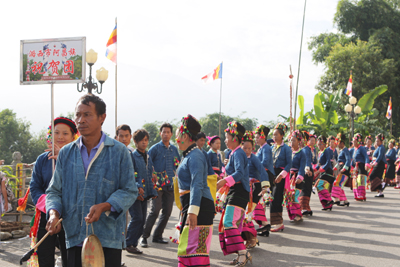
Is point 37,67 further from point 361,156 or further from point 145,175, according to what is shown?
point 361,156

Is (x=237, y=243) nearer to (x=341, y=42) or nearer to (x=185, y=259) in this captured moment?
(x=185, y=259)

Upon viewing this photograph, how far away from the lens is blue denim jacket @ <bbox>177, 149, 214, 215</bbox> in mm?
4516

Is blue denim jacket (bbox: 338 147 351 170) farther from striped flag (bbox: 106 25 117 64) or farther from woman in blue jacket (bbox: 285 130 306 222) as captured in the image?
striped flag (bbox: 106 25 117 64)

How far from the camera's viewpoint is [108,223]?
10.5ft

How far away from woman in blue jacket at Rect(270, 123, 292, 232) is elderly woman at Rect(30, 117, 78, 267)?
521 cm

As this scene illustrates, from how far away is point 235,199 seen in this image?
641 centimetres

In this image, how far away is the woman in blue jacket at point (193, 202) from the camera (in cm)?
454

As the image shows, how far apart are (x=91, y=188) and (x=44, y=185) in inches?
58.2

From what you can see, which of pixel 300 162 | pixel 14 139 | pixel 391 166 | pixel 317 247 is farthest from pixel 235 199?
pixel 14 139

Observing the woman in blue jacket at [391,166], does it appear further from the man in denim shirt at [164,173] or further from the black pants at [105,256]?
the black pants at [105,256]

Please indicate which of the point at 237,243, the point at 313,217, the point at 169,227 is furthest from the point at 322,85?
the point at 237,243

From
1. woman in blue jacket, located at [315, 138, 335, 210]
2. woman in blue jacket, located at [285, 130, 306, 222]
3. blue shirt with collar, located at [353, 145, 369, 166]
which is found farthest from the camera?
blue shirt with collar, located at [353, 145, 369, 166]

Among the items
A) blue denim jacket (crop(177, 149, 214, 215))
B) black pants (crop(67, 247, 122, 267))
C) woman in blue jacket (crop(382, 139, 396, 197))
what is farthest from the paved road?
woman in blue jacket (crop(382, 139, 396, 197))

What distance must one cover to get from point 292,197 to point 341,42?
34087 millimetres
